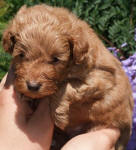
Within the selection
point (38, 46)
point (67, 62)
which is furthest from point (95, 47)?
point (38, 46)

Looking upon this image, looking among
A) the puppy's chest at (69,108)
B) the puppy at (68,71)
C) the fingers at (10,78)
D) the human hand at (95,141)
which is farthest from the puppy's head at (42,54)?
the human hand at (95,141)

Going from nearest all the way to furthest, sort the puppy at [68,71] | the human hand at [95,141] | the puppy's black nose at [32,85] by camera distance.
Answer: the puppy's black nose at [32,85]
the puppy at [68,71]
the human hand at [95,141]

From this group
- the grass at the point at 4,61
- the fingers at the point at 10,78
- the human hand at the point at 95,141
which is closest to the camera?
the human hand at the point at 95,141

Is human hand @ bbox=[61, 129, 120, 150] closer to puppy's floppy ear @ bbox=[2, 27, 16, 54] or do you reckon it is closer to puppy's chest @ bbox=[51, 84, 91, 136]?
puppy's chest @ bbox=[51, 84, 91, 136]

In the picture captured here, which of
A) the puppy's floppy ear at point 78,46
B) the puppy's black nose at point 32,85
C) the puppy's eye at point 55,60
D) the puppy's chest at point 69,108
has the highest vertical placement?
the puppy's floppy ear at point 78,46

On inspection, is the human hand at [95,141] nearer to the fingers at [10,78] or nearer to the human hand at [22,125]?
the human hand at [22,125]

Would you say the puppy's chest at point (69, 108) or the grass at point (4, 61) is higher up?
the puppy's chest at point (69, 108)

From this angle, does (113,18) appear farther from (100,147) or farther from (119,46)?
(100,147)

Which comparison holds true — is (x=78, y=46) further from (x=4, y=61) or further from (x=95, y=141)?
(x=4, y=61)
